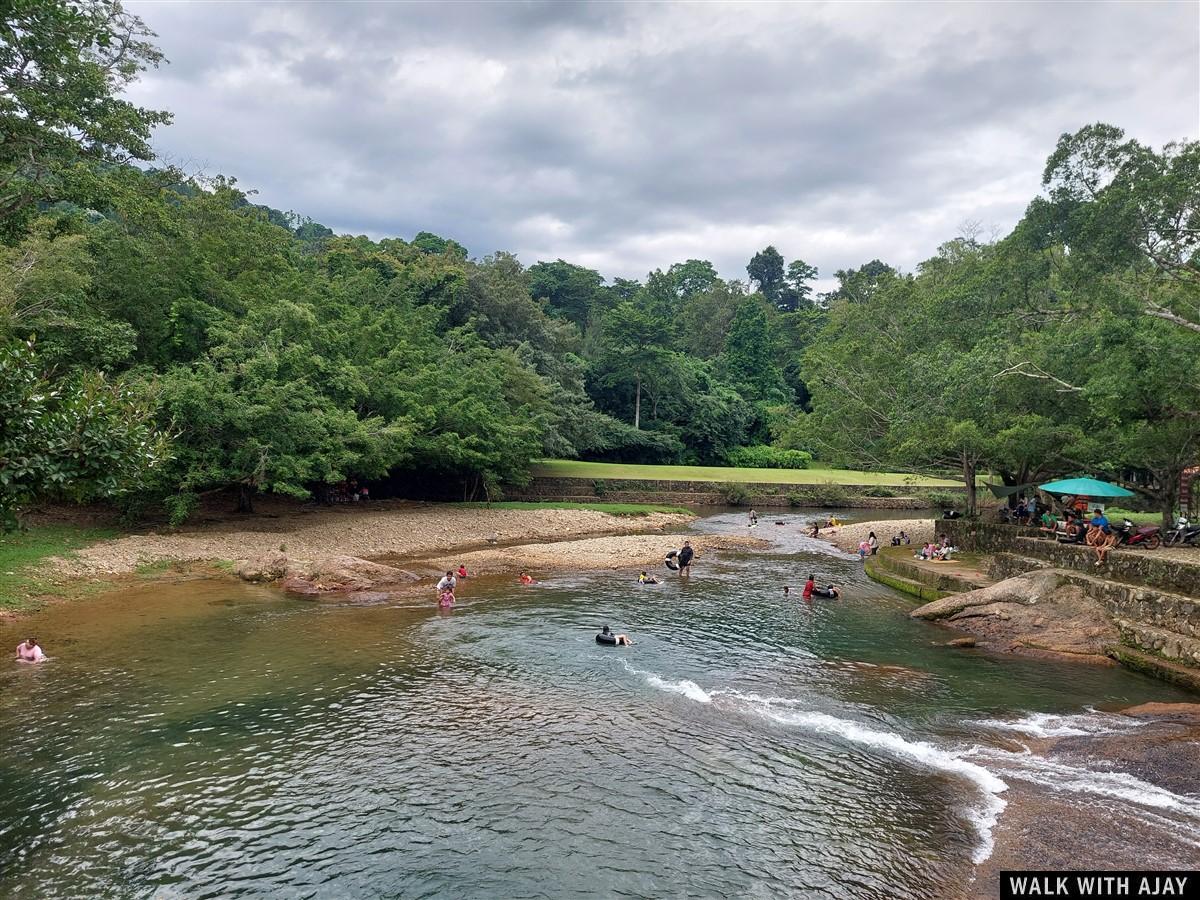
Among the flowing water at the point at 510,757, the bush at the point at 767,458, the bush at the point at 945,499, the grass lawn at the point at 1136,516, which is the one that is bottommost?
the flowing water at the point at 510,757

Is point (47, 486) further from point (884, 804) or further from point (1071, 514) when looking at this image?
point (1071, 514)

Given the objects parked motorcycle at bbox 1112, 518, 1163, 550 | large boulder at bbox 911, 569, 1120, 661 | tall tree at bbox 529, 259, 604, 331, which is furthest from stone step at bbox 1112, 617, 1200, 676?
tall tree at bbox 529, 259, 604, 331

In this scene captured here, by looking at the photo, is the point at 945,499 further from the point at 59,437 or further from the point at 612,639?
the point at 59,437

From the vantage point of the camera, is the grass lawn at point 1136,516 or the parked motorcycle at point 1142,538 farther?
the grass lawn at point 1136,516

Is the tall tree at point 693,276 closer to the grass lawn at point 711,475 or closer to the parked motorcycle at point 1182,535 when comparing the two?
the grass lawn at point 711,475

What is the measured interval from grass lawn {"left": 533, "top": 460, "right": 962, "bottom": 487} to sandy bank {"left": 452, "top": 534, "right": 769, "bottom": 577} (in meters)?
20.7

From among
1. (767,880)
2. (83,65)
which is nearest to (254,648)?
(767,880)

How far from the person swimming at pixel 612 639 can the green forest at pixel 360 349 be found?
12087 millimetres

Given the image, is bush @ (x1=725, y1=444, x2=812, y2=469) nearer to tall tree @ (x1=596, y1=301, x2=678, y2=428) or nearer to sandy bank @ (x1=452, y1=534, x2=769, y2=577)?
tall tree @ (x1=596, y1=301, x2=678, y2=428)

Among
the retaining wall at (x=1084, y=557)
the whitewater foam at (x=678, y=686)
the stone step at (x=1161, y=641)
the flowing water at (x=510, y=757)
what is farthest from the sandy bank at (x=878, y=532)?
the whitewater foam at (x=678, y=686)

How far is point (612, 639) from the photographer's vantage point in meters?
19.7

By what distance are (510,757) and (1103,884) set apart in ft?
29.4

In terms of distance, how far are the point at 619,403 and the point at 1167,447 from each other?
6112 centimetres

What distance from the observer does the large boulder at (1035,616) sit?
19.6 metres
